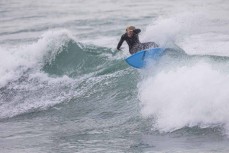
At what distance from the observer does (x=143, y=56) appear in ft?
50.8

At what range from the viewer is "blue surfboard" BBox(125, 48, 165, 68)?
15430mm

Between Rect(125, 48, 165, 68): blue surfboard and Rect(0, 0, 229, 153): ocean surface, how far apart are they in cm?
21

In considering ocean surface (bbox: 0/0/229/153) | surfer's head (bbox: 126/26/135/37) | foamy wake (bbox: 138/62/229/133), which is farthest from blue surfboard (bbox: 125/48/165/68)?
foamy wake (bbox: 138/62/229/133)

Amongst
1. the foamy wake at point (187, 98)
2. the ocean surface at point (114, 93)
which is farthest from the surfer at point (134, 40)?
the foamy wake at point (187, 98)

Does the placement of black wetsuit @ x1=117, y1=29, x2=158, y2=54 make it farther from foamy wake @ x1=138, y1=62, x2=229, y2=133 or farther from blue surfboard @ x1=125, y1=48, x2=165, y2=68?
foamy wake @ x1=138, y1=62, x2=229, y2=133

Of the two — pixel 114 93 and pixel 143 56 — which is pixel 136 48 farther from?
pixel 114 93

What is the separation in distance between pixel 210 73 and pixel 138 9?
18937 millimetres

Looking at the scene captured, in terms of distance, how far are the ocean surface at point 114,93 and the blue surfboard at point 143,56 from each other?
21 centimetres

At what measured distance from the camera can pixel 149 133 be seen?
465 inches

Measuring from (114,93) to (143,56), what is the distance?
1477mm

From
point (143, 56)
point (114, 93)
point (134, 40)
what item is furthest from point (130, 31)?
point (114, 93)

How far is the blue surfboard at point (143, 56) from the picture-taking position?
15430 mm

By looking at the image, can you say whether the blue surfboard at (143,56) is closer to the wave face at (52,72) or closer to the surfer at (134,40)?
the surfer at (134,40)

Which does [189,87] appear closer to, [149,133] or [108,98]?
[149,133]
